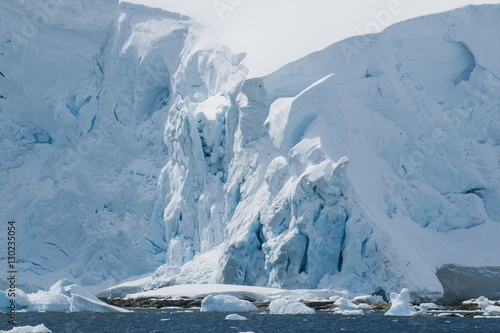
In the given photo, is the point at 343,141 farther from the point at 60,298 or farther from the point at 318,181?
the point at 60,298

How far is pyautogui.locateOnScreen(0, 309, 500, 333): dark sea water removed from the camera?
29.9m

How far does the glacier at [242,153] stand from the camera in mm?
41406

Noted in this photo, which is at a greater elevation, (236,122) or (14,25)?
(14,25)

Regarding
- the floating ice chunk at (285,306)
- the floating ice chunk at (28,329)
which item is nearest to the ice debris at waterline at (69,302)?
the floating ice chunk at (285,306)

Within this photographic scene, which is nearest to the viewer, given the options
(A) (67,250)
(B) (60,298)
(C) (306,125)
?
(B) (60,298)

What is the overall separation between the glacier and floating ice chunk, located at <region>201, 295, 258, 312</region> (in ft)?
10.7

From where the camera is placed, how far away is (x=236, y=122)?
48.2m

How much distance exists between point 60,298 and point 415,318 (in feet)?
44.7

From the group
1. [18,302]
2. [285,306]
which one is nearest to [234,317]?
[285,306]

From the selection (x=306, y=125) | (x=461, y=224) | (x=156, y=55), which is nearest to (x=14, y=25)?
(x=156, y=55)

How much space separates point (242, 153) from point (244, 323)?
51.0 ft

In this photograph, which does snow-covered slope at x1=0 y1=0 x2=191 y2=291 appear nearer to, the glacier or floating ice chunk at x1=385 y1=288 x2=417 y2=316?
the glacier

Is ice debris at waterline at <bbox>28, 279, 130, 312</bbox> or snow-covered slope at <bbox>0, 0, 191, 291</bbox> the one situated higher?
snow-covered slope at <bbox>0, 0, 191, 291</bbox>

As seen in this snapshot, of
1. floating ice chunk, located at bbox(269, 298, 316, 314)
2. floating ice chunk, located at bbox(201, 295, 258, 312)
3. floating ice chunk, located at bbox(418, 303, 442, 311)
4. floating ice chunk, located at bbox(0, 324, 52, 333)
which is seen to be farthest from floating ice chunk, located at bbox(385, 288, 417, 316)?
floating ice chunk, located at bbox(0, 324, 52, 333)
